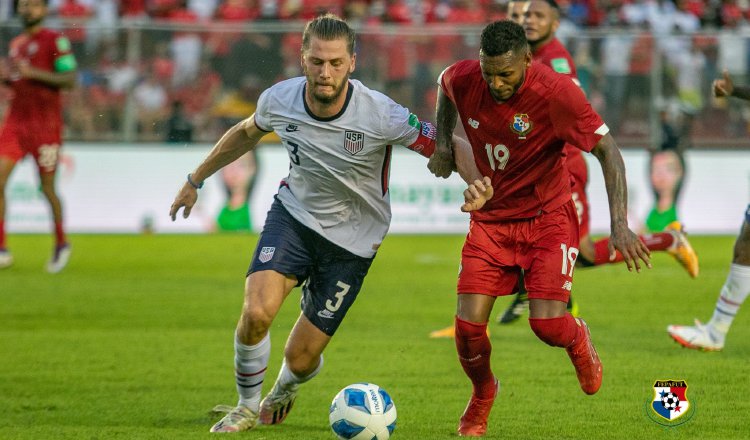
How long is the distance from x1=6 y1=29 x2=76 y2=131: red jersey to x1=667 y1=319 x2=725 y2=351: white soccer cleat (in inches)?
310

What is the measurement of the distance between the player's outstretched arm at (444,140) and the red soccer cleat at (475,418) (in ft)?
4.02

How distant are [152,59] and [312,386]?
12.3 meters

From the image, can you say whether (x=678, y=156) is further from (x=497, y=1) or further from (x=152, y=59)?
(x=152, y=59)

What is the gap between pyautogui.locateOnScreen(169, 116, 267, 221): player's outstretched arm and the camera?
654cm

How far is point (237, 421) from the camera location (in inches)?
249

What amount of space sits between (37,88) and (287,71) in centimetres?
585

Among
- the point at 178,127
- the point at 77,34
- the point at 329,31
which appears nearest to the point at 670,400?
the point at 329,31

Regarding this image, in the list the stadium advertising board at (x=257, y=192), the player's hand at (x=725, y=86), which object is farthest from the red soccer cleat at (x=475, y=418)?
the stadium advertising board at (x=257, y=192)

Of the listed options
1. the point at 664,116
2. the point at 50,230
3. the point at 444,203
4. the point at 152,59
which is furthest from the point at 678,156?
the point at 50,230

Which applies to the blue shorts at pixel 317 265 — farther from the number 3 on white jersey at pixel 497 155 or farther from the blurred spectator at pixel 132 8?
the blurred spectator at pixel 132 8

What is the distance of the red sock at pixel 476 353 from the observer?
624 centimetres

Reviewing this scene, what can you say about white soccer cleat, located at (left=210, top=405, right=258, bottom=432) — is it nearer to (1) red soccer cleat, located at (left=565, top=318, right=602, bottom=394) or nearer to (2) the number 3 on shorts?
(2) the number 3 on shorts

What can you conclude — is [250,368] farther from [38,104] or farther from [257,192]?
[257,192]

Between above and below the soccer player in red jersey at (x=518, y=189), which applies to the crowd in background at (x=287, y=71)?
below
